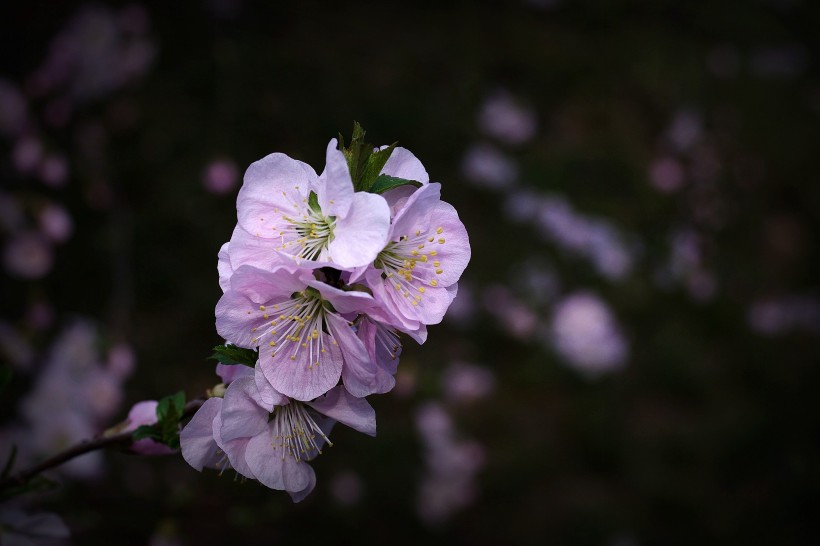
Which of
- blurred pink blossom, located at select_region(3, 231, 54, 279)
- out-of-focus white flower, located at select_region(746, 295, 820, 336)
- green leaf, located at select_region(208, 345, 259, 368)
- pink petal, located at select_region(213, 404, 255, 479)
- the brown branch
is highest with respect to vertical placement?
green leaf, located at select_region(208, 345, 259, 368)

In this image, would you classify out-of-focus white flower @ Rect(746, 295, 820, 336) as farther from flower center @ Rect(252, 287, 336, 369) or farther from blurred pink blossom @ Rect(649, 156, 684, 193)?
flower center @ Rect(252, 287, 336, 369)

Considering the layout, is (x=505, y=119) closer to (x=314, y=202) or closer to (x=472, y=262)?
(x=472, y=262)

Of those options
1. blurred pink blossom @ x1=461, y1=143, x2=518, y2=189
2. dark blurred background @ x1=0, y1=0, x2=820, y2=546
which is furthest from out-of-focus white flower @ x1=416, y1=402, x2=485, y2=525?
blurred pink blossom @ x1=461, y1=143, x2=518, y2=189

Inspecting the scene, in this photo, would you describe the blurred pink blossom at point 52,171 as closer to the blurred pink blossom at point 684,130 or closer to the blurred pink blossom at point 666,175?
the blurred pink blossom at point 666,175

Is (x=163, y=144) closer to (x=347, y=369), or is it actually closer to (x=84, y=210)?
(x=84, y=210)

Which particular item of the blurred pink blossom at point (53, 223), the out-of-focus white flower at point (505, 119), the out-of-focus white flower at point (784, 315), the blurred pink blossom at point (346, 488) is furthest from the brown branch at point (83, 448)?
the out-of-focus white flower at point (784, 315)

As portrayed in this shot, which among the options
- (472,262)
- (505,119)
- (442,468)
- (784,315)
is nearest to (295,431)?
(442,468)

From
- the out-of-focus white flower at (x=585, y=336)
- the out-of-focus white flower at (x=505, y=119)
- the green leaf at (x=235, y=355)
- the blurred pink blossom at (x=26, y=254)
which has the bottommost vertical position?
the out-of-focus white flower at (x=585, y=336)
